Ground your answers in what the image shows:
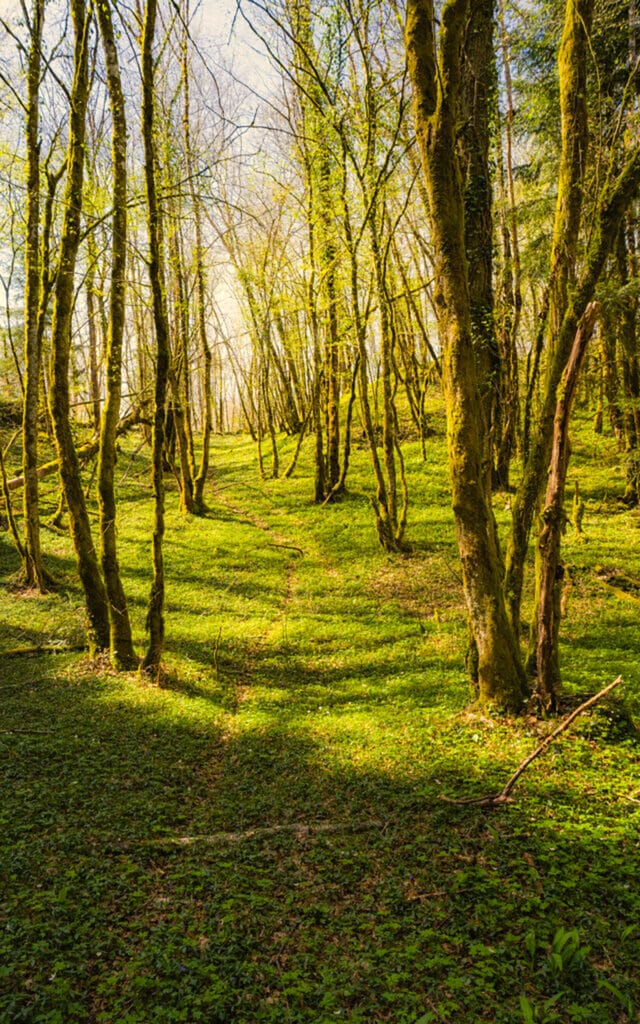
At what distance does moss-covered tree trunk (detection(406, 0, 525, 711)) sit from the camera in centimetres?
541

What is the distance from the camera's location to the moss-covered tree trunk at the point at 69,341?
7.76 m

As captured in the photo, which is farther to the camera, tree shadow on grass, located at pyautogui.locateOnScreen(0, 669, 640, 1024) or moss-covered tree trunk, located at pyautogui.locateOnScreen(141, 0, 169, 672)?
moss-covered tree trunk, located at pyautogui.locateOnScreen(141, 0, 169, 672)

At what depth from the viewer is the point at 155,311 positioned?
734 cm

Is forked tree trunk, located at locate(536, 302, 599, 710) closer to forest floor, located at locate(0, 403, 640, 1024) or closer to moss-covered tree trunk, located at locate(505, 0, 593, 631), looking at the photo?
moss-covered tree trunk, located at locate(505, 0, 593, 631)

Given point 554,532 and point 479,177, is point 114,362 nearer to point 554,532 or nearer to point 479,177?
point 479,177

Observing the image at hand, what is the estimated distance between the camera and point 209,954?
3.27 meters

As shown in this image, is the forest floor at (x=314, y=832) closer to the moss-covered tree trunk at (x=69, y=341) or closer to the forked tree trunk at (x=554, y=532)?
the forked tree trunk at (x=554, y=532)

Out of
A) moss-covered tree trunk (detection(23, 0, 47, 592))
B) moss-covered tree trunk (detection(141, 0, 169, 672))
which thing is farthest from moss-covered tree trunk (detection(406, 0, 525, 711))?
moss-covered tree trunk (detection(23, 0, 47, 592))

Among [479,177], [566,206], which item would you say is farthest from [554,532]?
[479,177]

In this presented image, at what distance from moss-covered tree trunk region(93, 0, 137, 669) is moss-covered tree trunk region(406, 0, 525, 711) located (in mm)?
3916

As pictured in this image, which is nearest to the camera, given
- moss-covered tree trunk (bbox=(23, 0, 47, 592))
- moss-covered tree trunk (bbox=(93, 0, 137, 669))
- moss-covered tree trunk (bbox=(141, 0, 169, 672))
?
moss-covered tree trunk (bbox=(141, 0, 169, 672))

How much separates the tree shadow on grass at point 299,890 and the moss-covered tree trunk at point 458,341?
1123 millimetres

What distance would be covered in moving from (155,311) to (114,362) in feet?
3.42

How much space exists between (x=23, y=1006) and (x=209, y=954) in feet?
3.05
